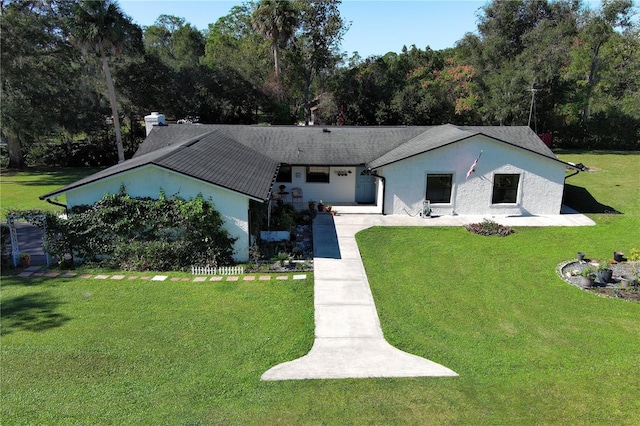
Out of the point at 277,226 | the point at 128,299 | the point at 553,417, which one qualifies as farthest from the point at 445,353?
the point at 277,226

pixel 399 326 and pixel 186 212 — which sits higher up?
pixel 186 212

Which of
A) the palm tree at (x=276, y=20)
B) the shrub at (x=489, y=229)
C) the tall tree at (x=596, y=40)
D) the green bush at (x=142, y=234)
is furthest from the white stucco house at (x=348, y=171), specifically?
the tall tree at (x=596, y=40)

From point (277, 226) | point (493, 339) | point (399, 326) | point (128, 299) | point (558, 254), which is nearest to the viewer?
point (493, 339)

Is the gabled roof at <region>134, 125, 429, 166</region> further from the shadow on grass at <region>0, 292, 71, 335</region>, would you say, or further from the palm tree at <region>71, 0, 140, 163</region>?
the shadow on grass at <region>0, 292, 71, 335</region>

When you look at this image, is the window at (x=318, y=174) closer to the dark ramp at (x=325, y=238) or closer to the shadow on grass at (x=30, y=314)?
the dark ramp at (x=325, y=238)

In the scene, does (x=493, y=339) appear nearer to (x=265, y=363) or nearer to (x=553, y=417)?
(x=553, y=417)

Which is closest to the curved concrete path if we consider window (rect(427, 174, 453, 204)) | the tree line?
window (rect(427, 174, 453, 204))

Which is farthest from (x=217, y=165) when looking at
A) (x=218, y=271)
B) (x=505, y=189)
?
(x=505, y=189)

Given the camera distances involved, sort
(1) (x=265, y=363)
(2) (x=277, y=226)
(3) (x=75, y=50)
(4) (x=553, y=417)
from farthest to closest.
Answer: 1. (3) (x=75, y=50)
2. (2) (x=277, y=226)
3. (1) (x=265, y=363)
4. (4) (x=553, y=417)
